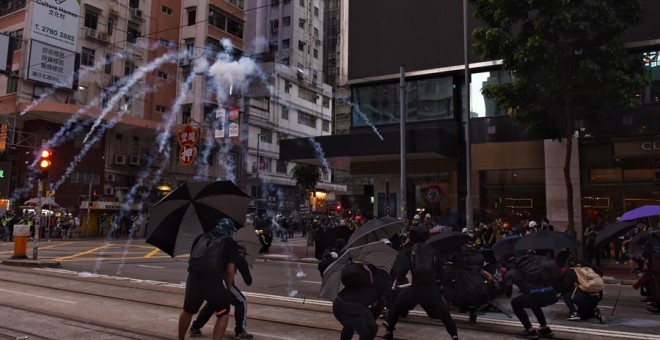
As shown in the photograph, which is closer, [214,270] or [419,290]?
[214,270]

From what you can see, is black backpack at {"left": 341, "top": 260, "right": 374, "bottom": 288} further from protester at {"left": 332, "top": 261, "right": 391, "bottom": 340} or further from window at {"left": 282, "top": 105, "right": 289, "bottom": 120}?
window at {"left": 282, "top": 105, "right": 289, "bottom": 120}

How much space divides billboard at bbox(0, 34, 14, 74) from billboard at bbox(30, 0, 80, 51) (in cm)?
137

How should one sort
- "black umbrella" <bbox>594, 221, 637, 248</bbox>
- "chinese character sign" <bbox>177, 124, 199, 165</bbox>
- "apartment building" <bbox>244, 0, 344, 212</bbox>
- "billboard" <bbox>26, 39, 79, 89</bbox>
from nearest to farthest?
"black umbrella" <bbox>594, 221, 637, 248</bbox>, "chinese character sign" <bbox>177, 124, 199, 165</bbox>, "billboard" <bbox>26, 39, 79, 89</bbox>, "apartment building" <bbox>244, 0, 344, 212</bbox>

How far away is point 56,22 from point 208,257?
30934 mm

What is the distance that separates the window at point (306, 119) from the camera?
54.6 m

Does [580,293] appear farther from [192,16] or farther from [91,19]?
[192,16]

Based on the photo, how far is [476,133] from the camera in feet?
76.0

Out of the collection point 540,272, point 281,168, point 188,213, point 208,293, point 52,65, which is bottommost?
point 208,293

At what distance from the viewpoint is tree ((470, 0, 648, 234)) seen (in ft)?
52.8

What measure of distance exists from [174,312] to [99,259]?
1165 centimetres

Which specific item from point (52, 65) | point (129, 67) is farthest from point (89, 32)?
point (52, 65)

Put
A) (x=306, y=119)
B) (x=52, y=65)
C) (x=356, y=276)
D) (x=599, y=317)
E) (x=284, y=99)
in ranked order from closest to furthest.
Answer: (x=356, y=276), (x=599, y=317), (x=52, y=65), (x=284, y=99), (x=306, y=119)

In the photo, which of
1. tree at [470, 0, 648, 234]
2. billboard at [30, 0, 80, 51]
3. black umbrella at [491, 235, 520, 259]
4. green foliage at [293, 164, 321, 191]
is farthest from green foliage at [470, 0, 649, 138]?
green foliage at [293, 164, 321, 191]

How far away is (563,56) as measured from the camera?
644 inches
